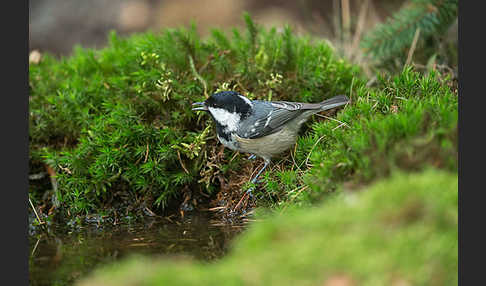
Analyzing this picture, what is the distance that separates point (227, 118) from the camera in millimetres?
4254

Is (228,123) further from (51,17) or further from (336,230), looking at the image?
(51,17)

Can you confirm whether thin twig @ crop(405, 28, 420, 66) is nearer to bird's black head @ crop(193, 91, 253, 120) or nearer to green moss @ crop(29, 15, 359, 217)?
green moss @ crop(29, 15, 359, 217)

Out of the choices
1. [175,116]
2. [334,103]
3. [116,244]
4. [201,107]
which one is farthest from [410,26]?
[116,244]

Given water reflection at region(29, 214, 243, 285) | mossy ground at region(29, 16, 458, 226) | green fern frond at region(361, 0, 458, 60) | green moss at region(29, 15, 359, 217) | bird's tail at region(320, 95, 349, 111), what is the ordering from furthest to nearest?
green fern frond at region(361, 0, 458, 60), green moss at region(29, 15, 359, 217), bird's tail at region(320, 95, 349, 111), mossy ground at region(29, 16, 458, 226), water reflection at region(29, 214, 243, 285)

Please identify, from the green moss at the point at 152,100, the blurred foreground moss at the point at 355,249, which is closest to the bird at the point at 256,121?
the green moss at the point at 152,100

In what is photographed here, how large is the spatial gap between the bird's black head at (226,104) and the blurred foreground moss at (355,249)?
7.12ft

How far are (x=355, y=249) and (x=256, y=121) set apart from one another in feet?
7.90

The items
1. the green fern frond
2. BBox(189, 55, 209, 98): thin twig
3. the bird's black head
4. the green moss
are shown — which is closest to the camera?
the bird's black head

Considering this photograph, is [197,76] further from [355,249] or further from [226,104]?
[355,249]

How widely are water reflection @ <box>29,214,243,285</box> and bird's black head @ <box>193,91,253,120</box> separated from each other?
975 mm

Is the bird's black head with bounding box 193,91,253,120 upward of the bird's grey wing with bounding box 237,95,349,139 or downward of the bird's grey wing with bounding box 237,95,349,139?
upward

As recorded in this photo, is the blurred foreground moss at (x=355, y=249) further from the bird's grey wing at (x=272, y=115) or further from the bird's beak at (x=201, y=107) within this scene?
the bird's beak at (x=201, y=107)

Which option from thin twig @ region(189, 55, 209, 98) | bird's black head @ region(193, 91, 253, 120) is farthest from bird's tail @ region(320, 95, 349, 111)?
thin twig @ region(189, 55, 209, 98)

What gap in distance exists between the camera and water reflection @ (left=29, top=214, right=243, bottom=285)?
127 inches
